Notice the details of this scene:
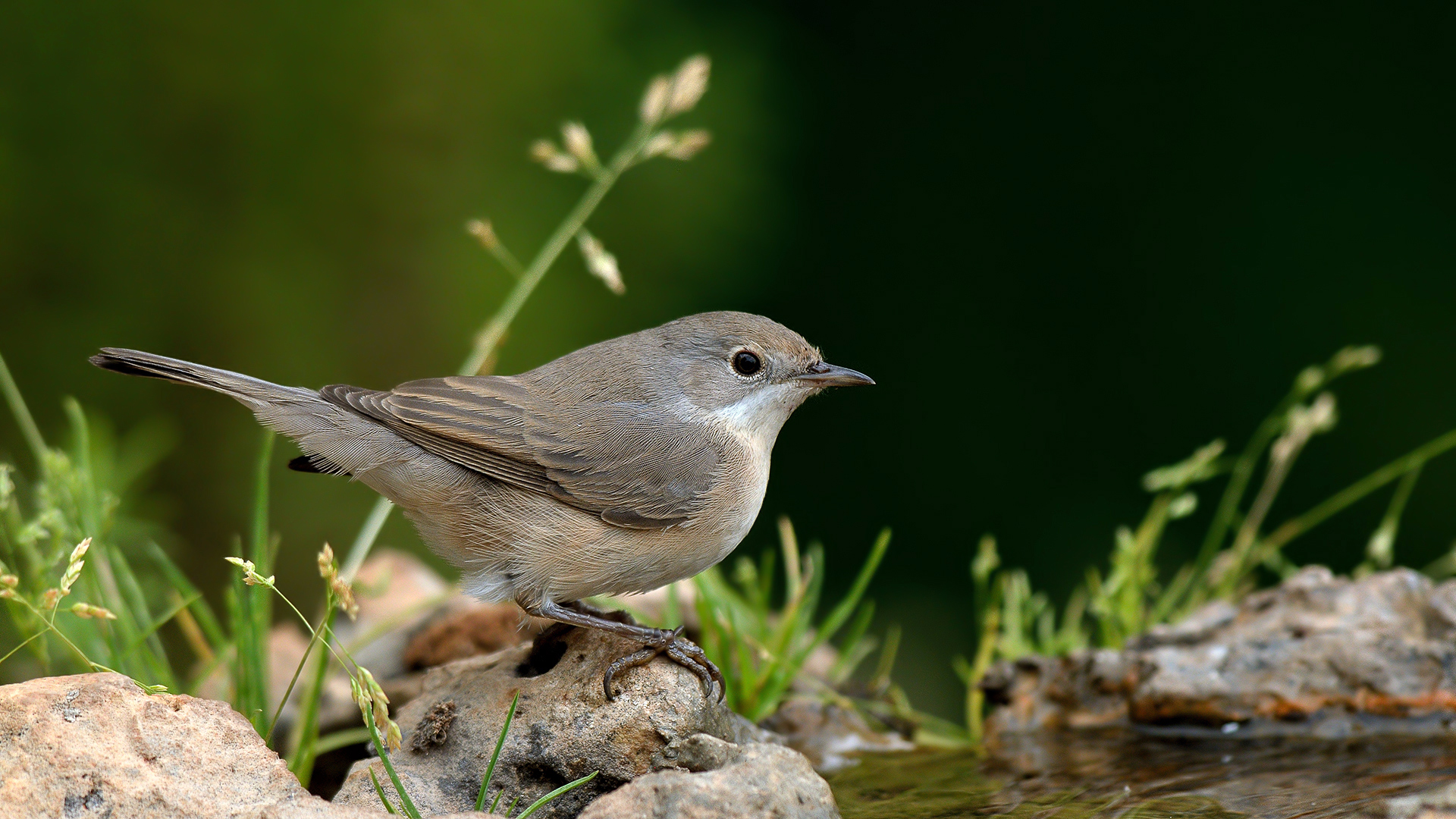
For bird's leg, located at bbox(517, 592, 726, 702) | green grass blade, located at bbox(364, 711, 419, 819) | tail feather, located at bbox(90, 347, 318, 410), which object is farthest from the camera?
tail feather, located at bbox(90, 347, 318, 410)

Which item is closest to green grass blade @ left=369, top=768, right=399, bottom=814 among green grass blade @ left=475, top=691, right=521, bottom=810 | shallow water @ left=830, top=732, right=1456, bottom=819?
green grass blade @ left=475, top=691, right=521, bottom=810

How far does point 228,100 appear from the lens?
506 cm

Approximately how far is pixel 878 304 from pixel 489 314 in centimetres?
267

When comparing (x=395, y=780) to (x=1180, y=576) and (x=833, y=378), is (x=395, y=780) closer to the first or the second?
(x=833, y=378)

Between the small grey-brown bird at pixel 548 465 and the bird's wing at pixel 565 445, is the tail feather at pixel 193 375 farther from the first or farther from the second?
the bird's wing at pixel 565 445

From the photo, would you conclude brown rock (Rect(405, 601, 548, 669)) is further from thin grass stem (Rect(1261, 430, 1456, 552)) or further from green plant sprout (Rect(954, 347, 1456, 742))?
thin grass stem (Rect(1261, 430, 1456, 552))

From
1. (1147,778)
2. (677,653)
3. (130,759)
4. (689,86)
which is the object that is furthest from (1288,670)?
(130,759)

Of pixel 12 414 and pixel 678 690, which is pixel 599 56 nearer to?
pixel 12 414

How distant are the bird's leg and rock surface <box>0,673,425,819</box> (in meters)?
0.69

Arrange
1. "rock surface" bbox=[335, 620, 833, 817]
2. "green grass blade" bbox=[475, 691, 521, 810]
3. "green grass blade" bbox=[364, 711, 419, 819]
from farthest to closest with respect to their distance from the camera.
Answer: "rock surface" bbox=[335, 620, 833, 817] < "green grass blade" bbox=[475, 691, 521, 810] < "green grass blade" bbox=[364, 711, 419, 819]

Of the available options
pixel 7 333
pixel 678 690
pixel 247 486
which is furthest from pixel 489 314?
pixel 678 690

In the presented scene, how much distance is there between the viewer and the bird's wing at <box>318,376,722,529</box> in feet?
9.75

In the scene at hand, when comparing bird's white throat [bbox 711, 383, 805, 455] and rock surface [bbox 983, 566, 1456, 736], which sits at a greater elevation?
bird's white throat [bbox 711, 383, 805, 455]

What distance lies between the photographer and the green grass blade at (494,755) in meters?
2.34
